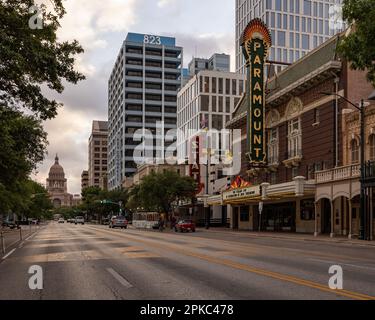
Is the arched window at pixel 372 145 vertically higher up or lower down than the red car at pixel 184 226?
higher up

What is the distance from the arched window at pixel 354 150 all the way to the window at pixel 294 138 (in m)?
8.35

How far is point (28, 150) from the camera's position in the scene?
31.1 m

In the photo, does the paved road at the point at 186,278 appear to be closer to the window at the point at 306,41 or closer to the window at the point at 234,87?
the window at the point at 234,87

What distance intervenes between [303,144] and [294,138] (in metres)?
2.32

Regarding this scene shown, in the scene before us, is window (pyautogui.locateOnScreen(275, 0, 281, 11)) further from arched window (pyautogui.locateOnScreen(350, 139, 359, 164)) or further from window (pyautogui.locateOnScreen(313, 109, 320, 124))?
arched window (pyautogui.locateOnScreen(350, 139, 359, 164))

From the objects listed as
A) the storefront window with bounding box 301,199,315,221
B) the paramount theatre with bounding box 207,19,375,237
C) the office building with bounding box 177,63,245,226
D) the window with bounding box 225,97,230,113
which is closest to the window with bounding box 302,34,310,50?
A: the office building with bounding box 177,63,245,226

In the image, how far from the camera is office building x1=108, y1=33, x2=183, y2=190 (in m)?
159

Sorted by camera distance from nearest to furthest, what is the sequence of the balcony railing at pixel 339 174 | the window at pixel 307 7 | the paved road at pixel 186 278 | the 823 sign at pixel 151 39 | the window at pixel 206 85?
the paved road at pixel 186 278 < the balcony railing at pixel 339 174 < the window at pixel 206 85 < the window at pixel 307 7 < the 823 sign at pixel 151 39

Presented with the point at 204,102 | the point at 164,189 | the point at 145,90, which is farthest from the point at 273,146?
the point at 145,90

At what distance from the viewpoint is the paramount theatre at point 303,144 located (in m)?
41.3

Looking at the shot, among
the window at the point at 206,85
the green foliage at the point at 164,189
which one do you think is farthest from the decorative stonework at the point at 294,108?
the window at the point at 206,85

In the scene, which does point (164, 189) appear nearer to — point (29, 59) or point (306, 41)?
point (29, 59)

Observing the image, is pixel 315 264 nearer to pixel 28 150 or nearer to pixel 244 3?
pixel 28 150

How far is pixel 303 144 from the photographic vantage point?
50.0 metres
